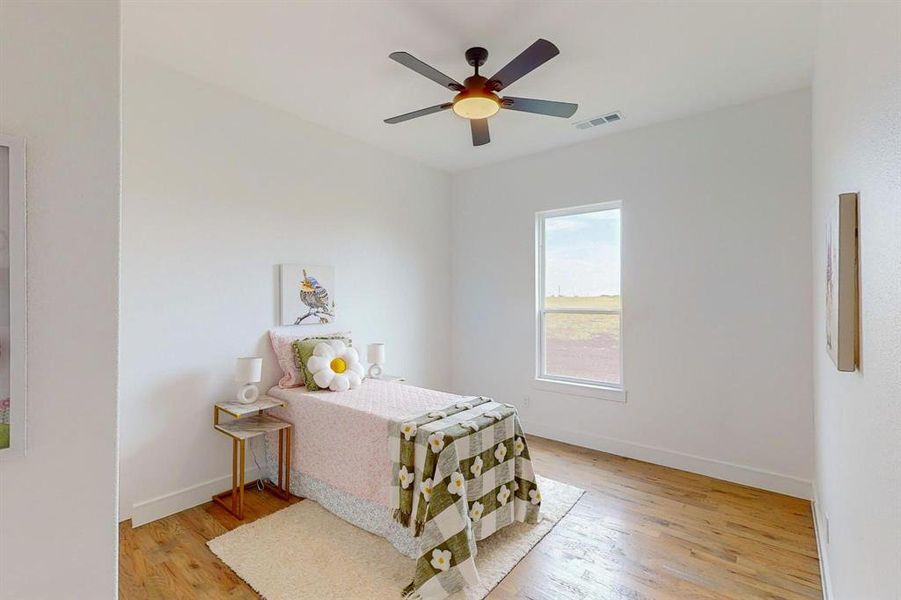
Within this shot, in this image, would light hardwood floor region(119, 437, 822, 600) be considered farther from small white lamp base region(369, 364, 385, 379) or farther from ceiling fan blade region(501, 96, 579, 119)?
ceiling fan blade region(501, 96, 579, 119)

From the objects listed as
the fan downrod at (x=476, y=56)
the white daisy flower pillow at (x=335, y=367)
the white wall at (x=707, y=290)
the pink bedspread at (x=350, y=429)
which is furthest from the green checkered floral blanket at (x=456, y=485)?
the fan downrod at (x=476, y=56)

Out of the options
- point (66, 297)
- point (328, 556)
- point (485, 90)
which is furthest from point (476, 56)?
point (328, 556)

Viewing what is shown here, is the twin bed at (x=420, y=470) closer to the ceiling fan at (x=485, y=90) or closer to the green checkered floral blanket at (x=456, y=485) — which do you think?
the green checkered floral blanket at (x=456, y=485)

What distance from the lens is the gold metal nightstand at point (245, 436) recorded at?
274cm

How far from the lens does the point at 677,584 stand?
2.08m

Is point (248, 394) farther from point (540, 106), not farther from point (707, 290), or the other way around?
point (707, 290)

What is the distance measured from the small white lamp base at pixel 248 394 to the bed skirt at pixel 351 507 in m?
0.41

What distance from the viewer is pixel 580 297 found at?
13.6ft

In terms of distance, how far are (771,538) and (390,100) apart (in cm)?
376

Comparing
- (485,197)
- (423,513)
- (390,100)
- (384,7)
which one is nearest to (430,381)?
(485,197)

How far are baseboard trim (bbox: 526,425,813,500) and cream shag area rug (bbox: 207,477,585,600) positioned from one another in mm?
1235

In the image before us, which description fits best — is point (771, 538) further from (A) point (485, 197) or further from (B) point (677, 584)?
(A) point (485, 197)

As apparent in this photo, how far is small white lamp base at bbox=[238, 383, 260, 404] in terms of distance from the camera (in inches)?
116

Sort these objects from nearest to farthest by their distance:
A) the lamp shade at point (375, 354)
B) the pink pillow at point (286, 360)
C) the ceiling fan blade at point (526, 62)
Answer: the ceiling fan blade at point (526, 62), the pink pillow at point (286, 360), the lamp shade at point (375, 354)
